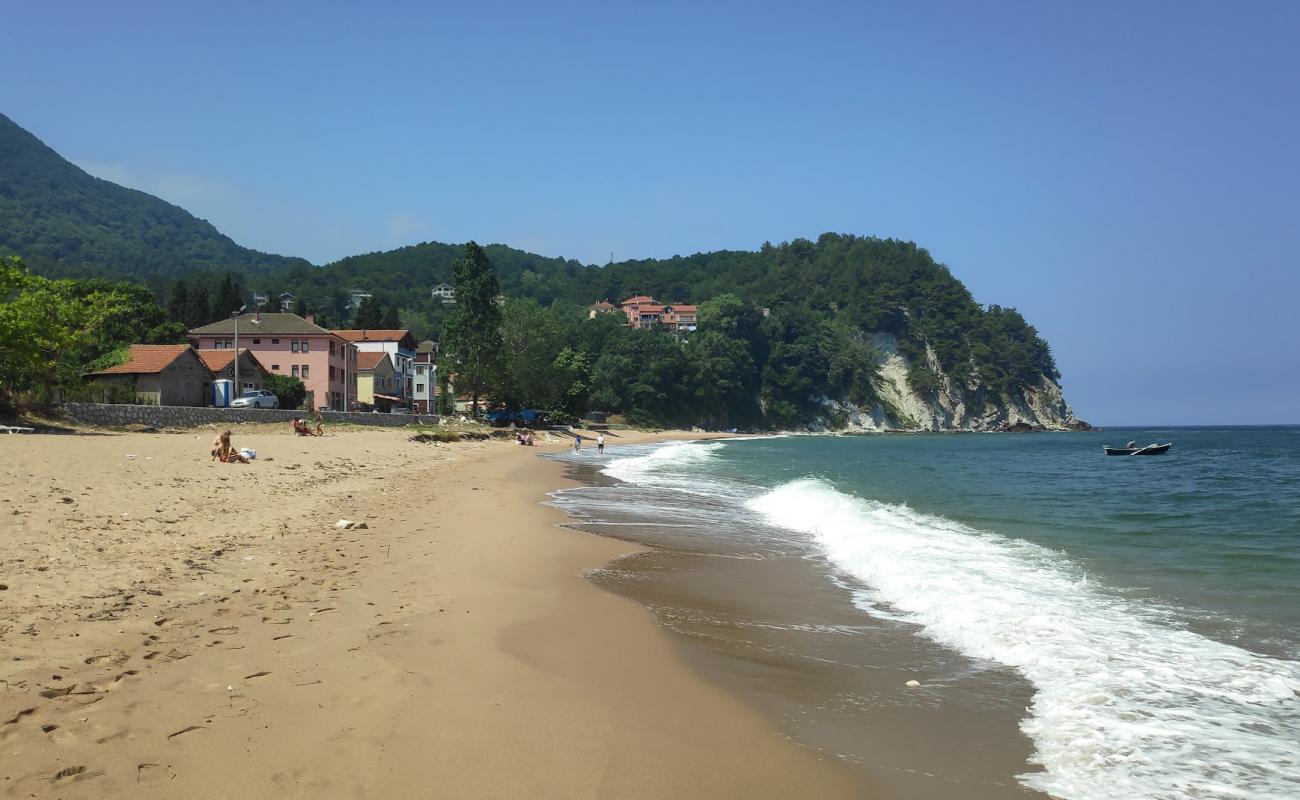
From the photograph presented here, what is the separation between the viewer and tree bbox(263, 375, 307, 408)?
53000 millimetres

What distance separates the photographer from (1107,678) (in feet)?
21.2

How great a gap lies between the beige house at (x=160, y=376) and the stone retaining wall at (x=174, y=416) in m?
4.36

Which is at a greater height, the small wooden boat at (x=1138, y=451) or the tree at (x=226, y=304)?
the tree at (x=226, y=304)

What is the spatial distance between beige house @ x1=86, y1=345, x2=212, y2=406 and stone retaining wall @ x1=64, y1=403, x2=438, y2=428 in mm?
4363

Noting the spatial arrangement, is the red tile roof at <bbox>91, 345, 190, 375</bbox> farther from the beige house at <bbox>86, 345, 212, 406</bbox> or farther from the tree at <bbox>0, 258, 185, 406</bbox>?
the tree at <bbox>0, 258, 185, 406</bbox>

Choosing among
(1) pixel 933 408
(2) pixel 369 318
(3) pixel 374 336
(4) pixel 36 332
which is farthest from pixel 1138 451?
(1) pixel 933 408

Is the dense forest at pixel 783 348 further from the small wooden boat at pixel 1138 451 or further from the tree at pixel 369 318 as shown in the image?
the small wooden boat at pixel 1138 451

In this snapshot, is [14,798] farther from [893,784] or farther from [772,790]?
[893,784]

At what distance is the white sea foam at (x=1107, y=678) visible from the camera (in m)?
4.80

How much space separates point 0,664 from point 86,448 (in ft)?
55.2

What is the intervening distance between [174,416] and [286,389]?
1744 centimetres

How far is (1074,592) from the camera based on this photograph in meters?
9.79

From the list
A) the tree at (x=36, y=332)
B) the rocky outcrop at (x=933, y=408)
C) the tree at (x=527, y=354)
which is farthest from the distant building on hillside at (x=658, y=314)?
the tree at (x=36, y=332)

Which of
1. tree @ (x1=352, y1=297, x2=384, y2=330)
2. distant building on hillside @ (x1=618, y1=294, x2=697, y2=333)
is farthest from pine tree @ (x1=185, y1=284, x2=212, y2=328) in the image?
distant building on hillside @ (x1=618, y1=294, x2=697, y2=333)
